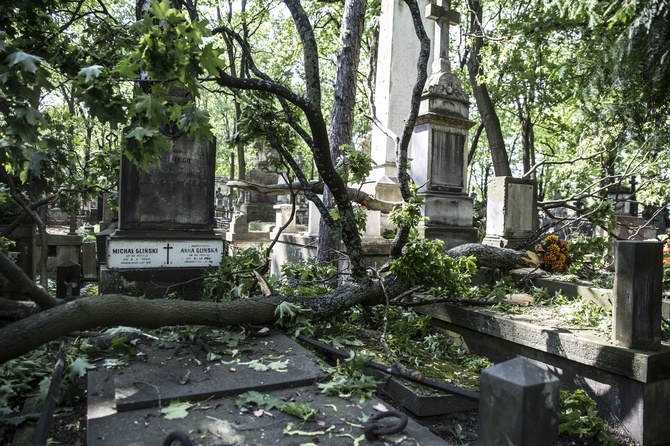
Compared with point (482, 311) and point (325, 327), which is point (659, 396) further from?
point (325, 327)

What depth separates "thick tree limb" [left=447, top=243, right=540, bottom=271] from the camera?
7059 millimetres

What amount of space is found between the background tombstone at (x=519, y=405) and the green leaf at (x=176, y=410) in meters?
1.59

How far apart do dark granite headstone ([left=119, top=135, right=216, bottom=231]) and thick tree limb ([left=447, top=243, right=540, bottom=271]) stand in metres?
3.67

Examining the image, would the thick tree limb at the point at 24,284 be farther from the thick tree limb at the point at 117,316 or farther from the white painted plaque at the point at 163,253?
the white painted plaque at the point at 163,253

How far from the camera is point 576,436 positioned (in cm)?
405

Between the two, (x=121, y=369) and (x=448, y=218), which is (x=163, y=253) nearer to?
(x=121, y=369)

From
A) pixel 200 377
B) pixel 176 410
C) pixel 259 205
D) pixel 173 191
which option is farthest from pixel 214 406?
pixel 259 205

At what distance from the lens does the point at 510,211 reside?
8.68m

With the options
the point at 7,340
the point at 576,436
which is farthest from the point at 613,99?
the point at 7,340

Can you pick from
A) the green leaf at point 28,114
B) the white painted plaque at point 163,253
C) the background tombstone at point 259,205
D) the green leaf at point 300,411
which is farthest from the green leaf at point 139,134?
the background tombstone at point 259,205

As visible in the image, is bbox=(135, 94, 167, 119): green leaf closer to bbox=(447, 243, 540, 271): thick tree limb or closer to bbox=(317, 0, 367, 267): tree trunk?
bbox=(317, 0, 367, 267): tree trunk

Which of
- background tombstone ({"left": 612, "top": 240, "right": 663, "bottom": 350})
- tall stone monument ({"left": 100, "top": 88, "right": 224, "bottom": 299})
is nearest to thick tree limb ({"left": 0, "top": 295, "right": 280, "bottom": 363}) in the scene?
tall stone monument ({"left": 100, "top": 88, "right": 224, "bottom": 299})

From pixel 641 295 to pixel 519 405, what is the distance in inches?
125

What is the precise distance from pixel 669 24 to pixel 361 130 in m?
28.9
